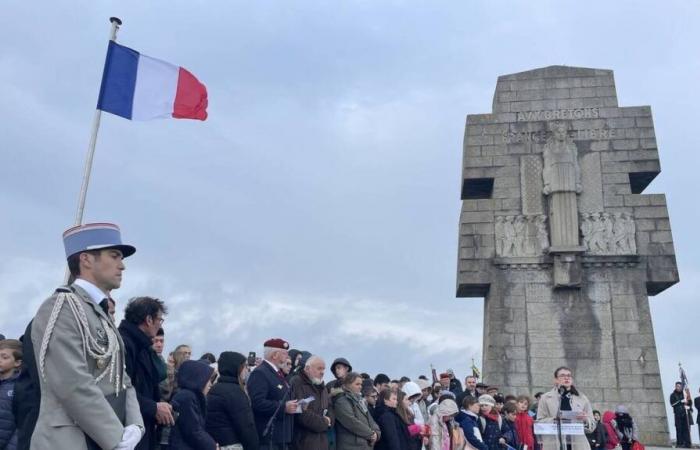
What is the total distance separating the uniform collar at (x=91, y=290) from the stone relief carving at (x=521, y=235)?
48.3ft

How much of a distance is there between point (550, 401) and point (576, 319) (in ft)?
26.1

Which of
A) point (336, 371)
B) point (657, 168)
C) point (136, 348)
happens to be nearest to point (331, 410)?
point (336, 371)

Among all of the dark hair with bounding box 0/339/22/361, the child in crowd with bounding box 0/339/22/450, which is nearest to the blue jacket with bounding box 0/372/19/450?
the child in crowd with bounding box 0/339/22/450

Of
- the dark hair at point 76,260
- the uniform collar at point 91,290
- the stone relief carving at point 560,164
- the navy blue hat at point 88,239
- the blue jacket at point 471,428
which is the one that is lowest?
the uniform collar at point 91,290

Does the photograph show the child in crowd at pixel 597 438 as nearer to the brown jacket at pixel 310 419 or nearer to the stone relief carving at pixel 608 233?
the brown jacket at pixel 310 419

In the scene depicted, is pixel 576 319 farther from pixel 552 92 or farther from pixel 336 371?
pixel 336 371

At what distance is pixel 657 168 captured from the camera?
682 inches

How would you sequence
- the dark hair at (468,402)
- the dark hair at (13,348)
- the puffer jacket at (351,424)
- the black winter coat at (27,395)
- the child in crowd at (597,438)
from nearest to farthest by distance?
the black winter coat at (27,395) → the dark hair at (13,348) → the puffer jacket at (351,424) → the dark hair at (468,402) → the child in crowd at (597,438)

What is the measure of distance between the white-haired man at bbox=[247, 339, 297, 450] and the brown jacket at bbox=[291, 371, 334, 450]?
211 mm

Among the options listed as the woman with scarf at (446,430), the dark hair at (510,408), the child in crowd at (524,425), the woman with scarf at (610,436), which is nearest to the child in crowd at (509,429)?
the dark hair at (510,408)

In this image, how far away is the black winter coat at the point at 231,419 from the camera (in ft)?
18.7

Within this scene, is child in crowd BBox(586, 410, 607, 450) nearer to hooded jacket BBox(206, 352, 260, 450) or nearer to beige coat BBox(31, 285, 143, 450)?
hooded jacket BBox(206, 352, 260, 450)

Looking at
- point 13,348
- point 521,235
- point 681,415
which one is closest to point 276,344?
point 13,348

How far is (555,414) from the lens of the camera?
873 centimetres
